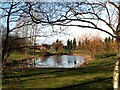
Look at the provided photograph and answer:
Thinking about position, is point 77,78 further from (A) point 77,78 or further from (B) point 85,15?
(B) point 85,15

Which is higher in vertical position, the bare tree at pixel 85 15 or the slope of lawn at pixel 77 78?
the bare tree at pixel 85 15

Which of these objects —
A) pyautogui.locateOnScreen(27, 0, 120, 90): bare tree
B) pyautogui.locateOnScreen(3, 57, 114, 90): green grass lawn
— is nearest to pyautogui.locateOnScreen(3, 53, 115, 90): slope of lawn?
pyautogui.locateOnScreen(3, 57, 114, 90): green grass lawn

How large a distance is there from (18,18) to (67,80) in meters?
2.07

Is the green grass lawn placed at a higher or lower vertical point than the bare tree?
lower

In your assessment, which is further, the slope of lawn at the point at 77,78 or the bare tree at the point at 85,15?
the slope of lawn at the point at 77,78

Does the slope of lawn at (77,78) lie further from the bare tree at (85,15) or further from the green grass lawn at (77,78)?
the bare tree at (85,15)

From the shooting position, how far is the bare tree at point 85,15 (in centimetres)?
102

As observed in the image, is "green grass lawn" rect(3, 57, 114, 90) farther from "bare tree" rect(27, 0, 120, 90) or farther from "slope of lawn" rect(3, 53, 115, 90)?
"bare tree" rect(27, 0, 120, 90)

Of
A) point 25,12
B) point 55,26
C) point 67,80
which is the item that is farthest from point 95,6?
point 67,80

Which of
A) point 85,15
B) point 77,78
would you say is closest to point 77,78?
point 77,78

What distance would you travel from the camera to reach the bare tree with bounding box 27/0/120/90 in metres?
1.02

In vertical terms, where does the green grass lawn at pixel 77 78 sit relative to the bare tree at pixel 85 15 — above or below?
below

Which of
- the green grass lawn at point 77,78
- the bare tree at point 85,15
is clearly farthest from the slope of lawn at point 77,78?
the bare tree at point 85,15

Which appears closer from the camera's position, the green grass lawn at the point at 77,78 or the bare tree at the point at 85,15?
the bare tree at the point at 85,15
